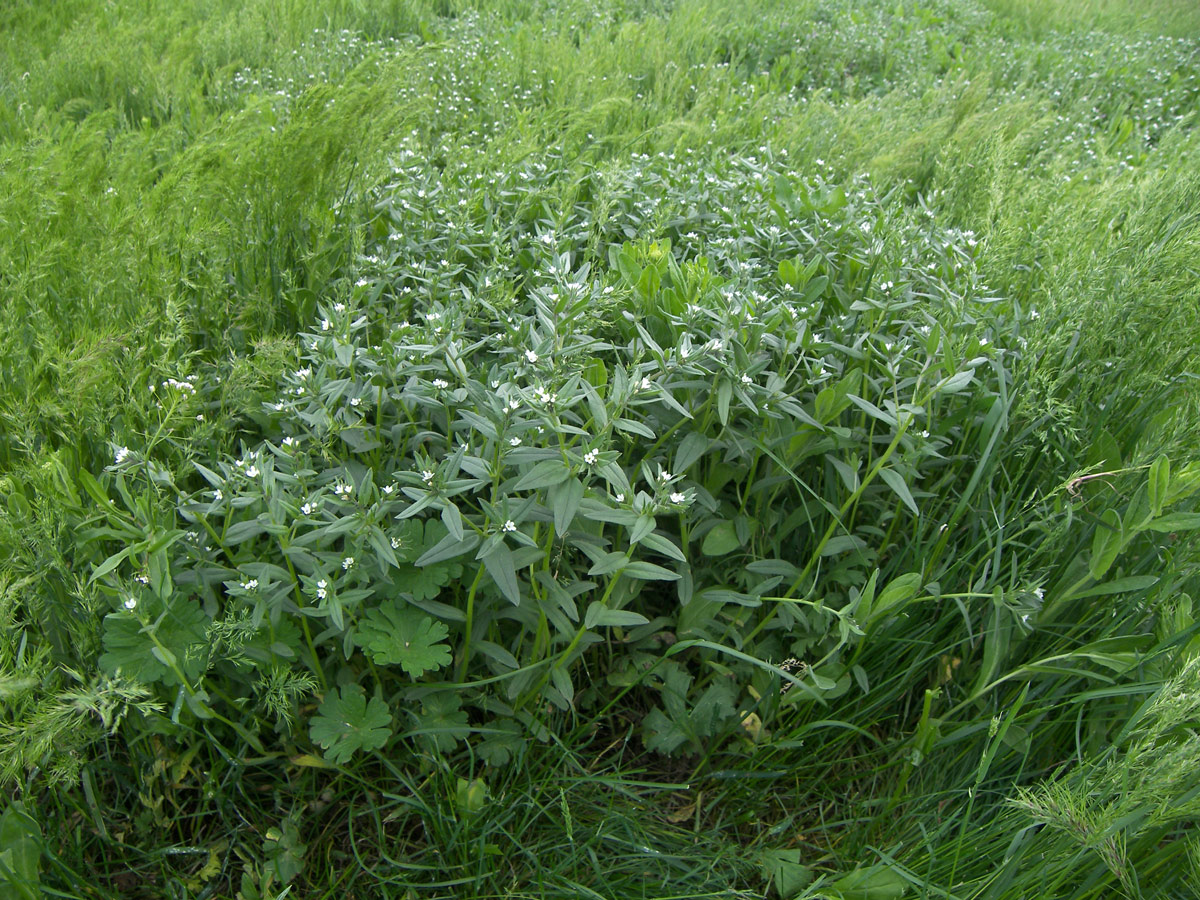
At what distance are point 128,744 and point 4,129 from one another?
330 centimetres

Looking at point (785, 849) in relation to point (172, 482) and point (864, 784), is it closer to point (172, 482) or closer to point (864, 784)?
point (864, 784)

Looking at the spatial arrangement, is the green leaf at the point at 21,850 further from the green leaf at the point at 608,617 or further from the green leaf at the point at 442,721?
the green leaf at the point at 608,617

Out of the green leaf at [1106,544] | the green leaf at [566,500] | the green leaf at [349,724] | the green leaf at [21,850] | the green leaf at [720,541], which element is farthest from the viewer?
the green leaf at [720,541]

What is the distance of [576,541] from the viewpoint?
189 cm

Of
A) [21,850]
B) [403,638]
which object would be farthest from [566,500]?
[21,850]

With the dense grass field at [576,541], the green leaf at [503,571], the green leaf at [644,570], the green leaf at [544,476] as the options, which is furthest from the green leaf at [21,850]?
the green leaf at [644,570]

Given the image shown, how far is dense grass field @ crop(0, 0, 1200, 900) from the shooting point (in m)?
1.78

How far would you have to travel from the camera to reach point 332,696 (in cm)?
188

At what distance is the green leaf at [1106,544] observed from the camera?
1944 mm

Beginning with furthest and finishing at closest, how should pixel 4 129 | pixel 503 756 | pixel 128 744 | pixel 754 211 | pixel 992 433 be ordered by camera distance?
1. pixel 4 129
2. pixel 754 211
3. pixel 992 433
4. pixel 503 756
5. pixel 128 744

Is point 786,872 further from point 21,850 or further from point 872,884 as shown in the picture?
point 21,850

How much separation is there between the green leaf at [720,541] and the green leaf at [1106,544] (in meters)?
0.84

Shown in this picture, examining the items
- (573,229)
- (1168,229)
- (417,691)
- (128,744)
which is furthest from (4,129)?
(1168,229)

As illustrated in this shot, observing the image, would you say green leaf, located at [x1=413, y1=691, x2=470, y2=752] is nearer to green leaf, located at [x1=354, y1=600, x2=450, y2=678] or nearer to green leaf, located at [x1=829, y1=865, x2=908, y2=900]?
green leaf, located at [x1=354, y1=600, x2=450, y2=678]
